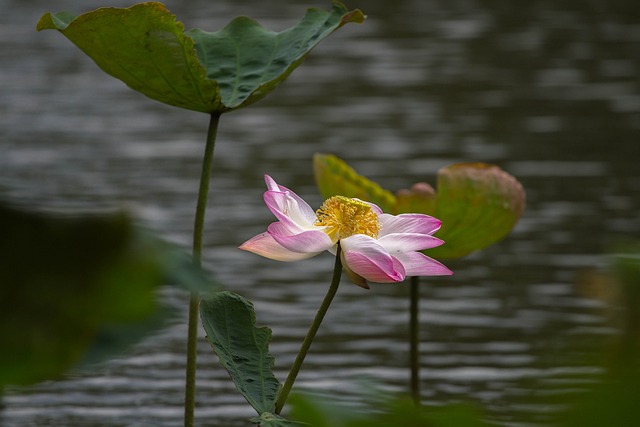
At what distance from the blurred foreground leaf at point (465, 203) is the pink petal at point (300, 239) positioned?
50 cm

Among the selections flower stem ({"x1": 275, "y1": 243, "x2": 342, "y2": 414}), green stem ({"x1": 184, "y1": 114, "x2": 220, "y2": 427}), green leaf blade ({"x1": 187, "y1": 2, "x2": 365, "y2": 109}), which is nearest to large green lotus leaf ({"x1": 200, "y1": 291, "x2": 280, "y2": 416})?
flower stem ({"x1": 275, "y1": 243, "x2": 342, "y2": 414})

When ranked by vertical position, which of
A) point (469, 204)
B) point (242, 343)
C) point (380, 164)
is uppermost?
point (380, 164)

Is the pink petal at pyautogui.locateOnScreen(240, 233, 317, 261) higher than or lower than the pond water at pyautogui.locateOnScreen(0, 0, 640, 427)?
lower

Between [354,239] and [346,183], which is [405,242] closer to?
[354,239]

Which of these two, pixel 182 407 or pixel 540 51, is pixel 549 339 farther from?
pixel 540 51

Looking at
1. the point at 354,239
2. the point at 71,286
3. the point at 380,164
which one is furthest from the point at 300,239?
the point at 380,164

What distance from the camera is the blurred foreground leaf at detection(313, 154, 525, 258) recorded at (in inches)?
48.9

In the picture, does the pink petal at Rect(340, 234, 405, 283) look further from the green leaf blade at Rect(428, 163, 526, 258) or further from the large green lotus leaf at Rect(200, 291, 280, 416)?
the green leaf blade at Rect(428, 163, 526, 258)

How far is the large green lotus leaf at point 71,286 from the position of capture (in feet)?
2.21

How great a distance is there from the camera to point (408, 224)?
30.9 inches

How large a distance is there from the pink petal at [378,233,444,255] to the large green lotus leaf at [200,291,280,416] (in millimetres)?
100

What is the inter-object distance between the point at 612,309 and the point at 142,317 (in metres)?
0.30

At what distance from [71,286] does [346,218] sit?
0.56ft

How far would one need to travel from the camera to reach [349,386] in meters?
1.38
